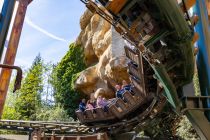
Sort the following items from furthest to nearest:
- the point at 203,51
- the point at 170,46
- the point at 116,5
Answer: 1. the point at 203,51
2. the point at 170,46
3. the point at 116,5

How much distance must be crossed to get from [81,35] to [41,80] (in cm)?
924

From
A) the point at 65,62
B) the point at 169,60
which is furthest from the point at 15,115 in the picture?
the point at 169,60

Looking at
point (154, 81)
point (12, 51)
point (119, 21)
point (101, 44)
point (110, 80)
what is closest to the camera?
point (119, 21)

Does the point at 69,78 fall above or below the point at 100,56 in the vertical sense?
below

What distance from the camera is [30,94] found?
1020 inches

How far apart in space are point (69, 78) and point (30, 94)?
7.13 metres

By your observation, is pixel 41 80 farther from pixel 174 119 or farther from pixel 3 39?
pixel 3 39

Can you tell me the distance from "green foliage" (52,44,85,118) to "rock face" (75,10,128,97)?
0.58 metres

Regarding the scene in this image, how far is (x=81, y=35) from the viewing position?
71.9 ft

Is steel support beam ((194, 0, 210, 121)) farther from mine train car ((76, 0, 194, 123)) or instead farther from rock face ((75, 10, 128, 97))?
rock face ((75, 10, 128, 97))

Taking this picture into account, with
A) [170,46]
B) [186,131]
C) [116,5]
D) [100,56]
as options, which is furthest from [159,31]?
[100,56]

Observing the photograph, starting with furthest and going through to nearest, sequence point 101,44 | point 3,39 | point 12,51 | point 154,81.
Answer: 1. point 101,44
2. point 12,51
3. point 154,81
4. point 3,39

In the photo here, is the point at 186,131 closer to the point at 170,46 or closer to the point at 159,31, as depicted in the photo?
the point at 170,46

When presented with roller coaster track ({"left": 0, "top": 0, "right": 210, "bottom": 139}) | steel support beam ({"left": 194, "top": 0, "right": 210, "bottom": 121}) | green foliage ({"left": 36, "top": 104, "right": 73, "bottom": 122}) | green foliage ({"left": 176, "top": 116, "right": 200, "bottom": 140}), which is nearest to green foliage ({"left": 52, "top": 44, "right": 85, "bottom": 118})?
green foliage ({"left": 36, "top": 104, "right": 73, "bottom": 122})
